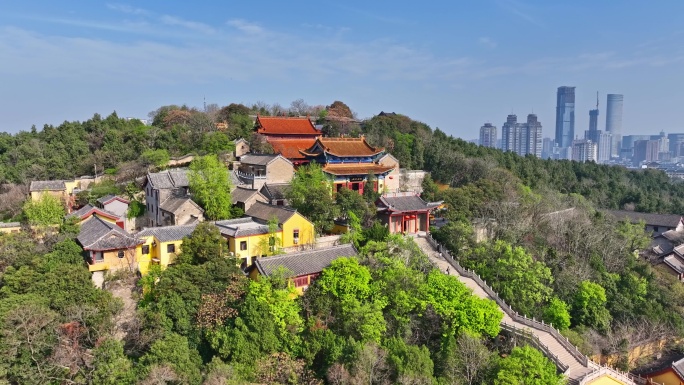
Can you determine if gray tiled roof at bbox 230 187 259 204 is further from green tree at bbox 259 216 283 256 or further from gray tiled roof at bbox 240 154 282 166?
green tree at bbox 259 216 283 256

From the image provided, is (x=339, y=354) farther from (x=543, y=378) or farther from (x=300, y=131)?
(x=300, y=131)

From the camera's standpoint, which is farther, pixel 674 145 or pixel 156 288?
pixel 674 145

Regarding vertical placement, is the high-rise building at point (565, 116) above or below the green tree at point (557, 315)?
above

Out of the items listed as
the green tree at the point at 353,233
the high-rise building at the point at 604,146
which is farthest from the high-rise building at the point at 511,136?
the green tree at the point at 353,233

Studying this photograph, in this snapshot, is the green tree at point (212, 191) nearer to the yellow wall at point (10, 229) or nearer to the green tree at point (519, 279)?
the yellow wall at point (10, 229)

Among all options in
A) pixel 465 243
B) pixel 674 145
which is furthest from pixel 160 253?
pixel 674 145

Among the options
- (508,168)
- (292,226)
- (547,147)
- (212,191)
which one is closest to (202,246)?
(292,226)

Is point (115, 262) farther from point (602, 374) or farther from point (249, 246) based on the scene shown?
point (602, 374)

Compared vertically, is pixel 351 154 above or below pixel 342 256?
above
